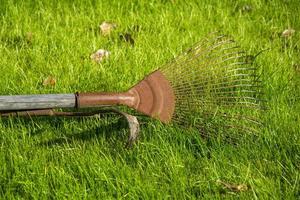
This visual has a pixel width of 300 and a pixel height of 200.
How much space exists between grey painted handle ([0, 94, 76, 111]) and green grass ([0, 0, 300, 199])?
215 mm

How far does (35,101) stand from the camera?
9.52 ft

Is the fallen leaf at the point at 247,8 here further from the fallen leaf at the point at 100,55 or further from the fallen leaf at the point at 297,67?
the fallen leaf at the point at 100,55

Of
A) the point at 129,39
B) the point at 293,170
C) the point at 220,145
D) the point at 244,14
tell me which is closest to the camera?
the point at 293,170

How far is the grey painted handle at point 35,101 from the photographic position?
2874 mm

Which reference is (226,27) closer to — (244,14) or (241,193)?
(244,14)

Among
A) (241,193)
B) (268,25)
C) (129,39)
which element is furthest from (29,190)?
(268,25)

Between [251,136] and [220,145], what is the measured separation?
0.18 metres

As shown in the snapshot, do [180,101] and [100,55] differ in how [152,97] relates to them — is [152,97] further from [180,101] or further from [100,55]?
[100,55]

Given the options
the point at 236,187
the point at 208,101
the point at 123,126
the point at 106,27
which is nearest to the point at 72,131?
the point at 123,126

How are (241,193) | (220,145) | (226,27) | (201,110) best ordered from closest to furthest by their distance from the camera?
(241,193) → (220,145) → (201,110) → (226,27)

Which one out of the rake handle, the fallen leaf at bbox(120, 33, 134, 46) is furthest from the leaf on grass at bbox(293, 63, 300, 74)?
the rake handle

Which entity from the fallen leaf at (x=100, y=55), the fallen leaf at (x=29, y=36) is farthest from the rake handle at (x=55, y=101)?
the fallen leaf at (x=29, y=36)

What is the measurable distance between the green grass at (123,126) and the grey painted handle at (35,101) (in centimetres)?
21

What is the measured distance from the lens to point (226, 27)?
188 inches
